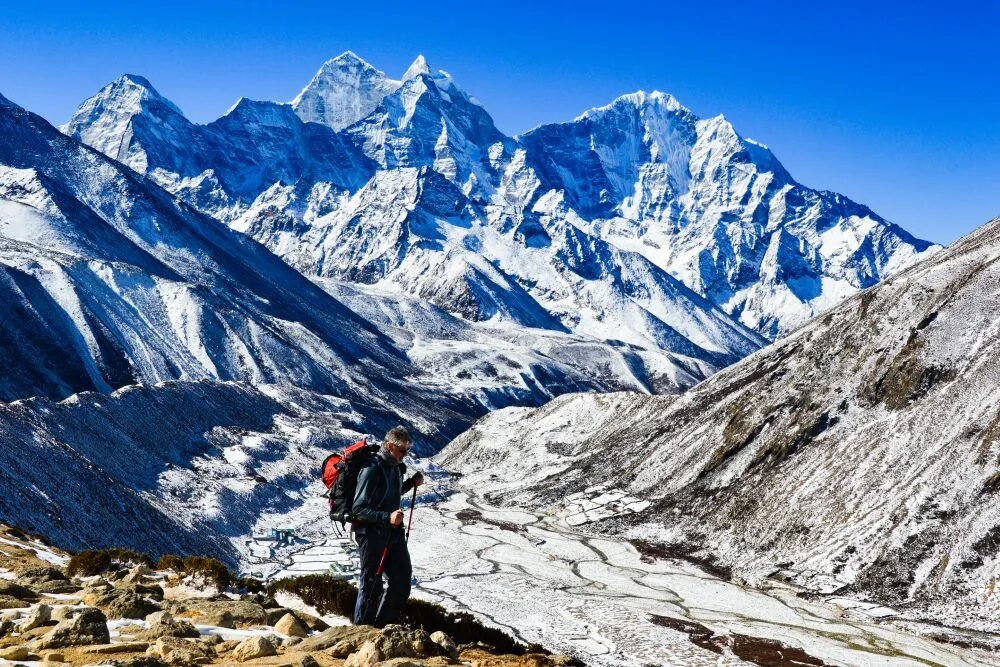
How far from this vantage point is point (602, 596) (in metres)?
46.6

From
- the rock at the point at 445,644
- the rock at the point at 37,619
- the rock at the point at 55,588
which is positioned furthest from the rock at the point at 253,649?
the rock at the point at 55,588

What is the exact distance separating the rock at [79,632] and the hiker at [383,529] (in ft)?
13.6

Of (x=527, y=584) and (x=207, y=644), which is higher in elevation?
(x=207, y=644)

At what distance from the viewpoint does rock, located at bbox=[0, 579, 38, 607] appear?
16248 mm

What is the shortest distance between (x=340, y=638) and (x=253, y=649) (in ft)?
5.12

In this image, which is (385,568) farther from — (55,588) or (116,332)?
(116,332)

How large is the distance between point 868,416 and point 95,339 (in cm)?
12665

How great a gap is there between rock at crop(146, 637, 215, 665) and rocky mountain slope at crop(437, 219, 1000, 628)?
1654 inches

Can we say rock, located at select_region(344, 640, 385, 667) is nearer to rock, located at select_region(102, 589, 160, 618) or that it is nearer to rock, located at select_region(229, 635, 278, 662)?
rock, located at select_region(229, 635, 278, 662)

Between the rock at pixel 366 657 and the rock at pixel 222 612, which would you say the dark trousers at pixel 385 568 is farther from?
the rock at pixel 366 657

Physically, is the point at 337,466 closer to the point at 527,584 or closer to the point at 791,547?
the point at 527,584

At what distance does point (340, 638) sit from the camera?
46.0ft

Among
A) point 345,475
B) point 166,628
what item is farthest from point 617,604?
point 166,628

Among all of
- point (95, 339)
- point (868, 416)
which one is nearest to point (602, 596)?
point (868, 416)
